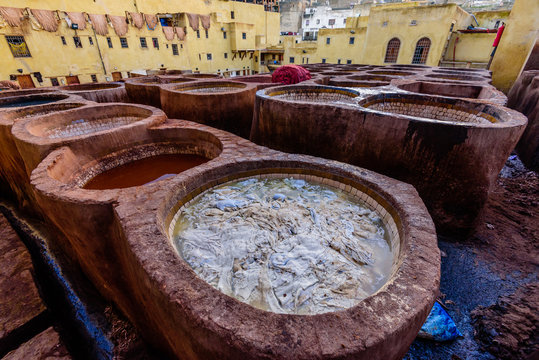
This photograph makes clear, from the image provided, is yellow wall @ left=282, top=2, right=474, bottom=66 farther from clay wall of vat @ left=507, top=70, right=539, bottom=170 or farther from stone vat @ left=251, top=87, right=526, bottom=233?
stone vat @ left=251, top=87, right=526, bottom=233

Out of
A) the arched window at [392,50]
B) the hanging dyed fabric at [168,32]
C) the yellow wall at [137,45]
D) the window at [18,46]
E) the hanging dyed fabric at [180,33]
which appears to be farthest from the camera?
the hanging dyed fabric at [180,33]

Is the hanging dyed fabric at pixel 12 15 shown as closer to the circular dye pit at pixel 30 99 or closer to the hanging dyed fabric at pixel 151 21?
the hanging dyed fabric at pixel 151 21

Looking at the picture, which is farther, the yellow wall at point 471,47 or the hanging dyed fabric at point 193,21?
the hanging dyed fabric at point 193,21

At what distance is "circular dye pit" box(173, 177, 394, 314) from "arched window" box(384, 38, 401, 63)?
19283 millimetres

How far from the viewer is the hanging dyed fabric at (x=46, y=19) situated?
47.2ft

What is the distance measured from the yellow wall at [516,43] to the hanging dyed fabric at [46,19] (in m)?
24.0

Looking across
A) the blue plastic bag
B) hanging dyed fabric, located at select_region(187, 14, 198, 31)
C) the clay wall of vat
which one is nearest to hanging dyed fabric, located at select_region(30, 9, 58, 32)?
hanging dyed fabric, located at select_region(187, 14, 198, 31)

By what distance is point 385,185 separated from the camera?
2697 millimetres

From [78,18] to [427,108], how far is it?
20.7 meters

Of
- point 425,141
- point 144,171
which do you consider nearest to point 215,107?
point 144,171

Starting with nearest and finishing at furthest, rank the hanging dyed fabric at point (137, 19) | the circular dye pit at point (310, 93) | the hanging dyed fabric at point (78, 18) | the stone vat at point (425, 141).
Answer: the stone vat at point (425, 141) → the circular dye pit at point (310, 93) → the hanging dyed fabric at point (78, 18) → the hanging dyed fabric at point (137, 19)

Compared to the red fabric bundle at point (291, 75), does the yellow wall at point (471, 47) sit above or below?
above

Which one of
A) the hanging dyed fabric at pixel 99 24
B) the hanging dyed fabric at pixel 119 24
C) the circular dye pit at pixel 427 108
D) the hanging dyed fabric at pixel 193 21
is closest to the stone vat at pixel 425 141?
the circular dye pit at pixel 427 108

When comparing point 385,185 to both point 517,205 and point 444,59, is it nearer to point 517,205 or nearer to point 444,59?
point 517,205
